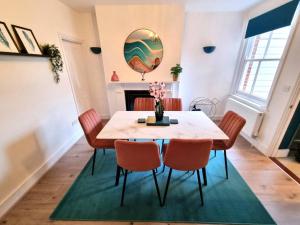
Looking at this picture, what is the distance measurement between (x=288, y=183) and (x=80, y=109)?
3.76 m

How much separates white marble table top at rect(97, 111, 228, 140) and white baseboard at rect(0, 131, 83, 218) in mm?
1179

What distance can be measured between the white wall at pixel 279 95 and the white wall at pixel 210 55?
2.28ft

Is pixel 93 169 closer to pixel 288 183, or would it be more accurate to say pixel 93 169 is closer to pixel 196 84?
pixel 288 183

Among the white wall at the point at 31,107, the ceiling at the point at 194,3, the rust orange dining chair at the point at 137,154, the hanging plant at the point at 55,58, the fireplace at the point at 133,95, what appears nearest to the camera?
the rust orange dining chair at the point at 137,154

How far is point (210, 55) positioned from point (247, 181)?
2.78 m

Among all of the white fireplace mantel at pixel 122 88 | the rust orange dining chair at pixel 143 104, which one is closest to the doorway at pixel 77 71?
the white fireplace mantel at pixel 122 88

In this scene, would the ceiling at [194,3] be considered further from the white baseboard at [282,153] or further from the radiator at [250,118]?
the white baseboard at [282,153]

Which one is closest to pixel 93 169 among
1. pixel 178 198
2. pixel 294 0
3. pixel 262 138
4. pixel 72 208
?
pixel 72 208

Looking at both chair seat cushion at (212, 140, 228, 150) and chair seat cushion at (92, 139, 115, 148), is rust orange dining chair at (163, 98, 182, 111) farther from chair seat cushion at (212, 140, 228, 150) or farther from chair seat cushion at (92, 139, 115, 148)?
chair seat cushion at (92, 139, 115, 148)

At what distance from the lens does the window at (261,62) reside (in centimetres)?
236

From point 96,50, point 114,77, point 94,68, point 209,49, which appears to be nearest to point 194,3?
point 209,49

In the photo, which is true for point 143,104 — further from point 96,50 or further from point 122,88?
point 96,50

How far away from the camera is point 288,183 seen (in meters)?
1.83

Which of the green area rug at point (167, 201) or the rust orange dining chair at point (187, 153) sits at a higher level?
the rust orange dining chair at point (187, 153)
